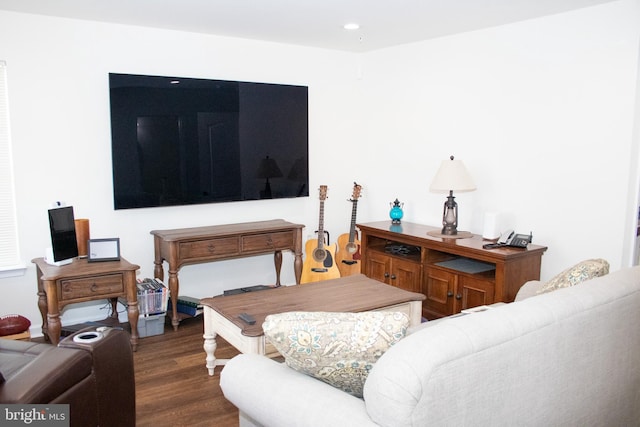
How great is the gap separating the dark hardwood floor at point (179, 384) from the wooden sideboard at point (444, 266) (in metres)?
1.57

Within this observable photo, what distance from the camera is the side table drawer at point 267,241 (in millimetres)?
4418

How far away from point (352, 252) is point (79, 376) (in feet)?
10.5

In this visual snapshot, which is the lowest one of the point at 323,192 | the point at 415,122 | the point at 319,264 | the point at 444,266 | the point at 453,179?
the point at 319,264

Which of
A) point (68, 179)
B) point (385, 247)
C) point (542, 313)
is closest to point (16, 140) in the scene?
point (68, 179)

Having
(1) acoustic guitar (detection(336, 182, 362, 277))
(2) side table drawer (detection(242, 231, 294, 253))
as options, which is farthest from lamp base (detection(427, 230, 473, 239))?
(2) side table drawer (detection(242, 231, 294, 253))

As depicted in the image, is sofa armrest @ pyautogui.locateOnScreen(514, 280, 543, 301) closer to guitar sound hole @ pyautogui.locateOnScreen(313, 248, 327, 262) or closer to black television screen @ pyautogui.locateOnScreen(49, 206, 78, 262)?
guitar sound hole @ pyautogui.locateOnScreen(313, 248, 327, 262)

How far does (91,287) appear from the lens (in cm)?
351

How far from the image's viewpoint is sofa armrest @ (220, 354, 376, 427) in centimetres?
158

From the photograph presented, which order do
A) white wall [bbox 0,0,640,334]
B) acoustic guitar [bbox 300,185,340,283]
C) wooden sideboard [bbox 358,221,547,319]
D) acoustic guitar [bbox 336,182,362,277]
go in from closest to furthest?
white wall [bbox 0,0,640,334]
wooden sideboard [bbox 358,221,547,319]
acoustic guitar [bbox 300,185,340,283]
acoustic guitar [bbox 336,182,362,277]

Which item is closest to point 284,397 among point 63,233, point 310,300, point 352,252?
point 310,300

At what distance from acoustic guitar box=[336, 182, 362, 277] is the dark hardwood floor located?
1479mm

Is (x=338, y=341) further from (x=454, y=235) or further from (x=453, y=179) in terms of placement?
(x=454, y=235)

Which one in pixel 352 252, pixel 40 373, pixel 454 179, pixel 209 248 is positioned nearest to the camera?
pixel 40 373

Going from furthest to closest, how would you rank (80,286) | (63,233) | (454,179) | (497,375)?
(454,179)
(63,233)
(80,286)
(497,375)
